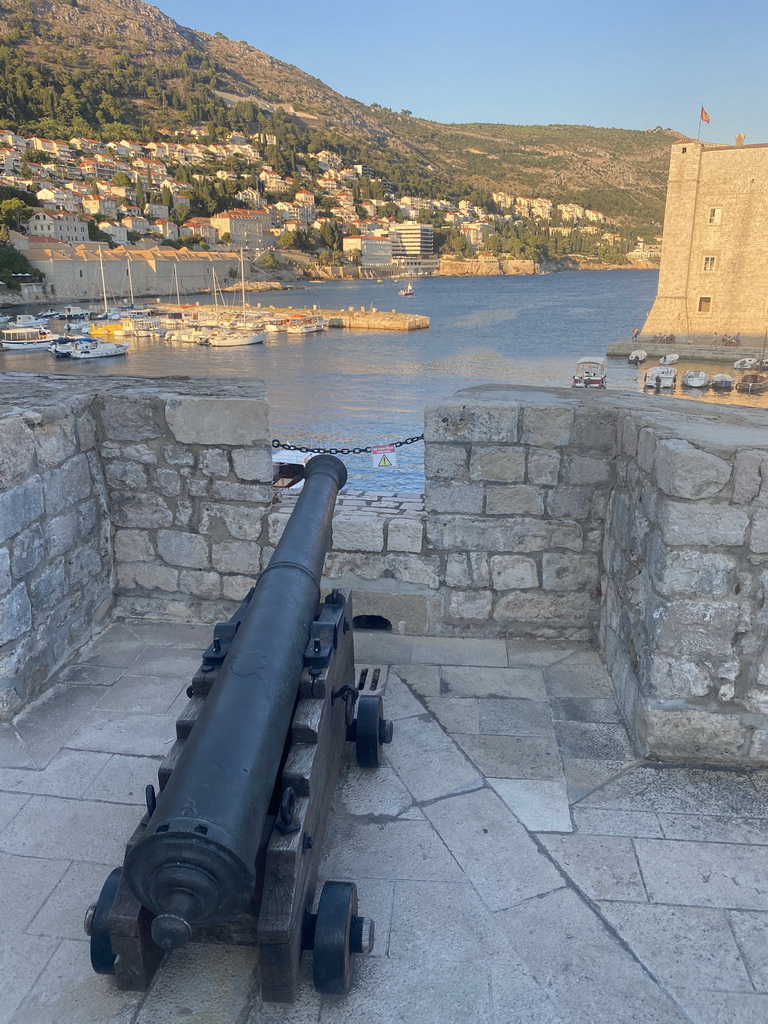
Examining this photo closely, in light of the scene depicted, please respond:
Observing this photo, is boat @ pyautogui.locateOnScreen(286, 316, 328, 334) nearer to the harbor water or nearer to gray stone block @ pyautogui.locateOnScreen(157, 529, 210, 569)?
the harbor water

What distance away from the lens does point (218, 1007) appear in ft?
6.10

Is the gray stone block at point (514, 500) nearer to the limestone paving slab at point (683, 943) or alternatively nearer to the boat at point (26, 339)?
the limestone paving slab at point (683, 943)

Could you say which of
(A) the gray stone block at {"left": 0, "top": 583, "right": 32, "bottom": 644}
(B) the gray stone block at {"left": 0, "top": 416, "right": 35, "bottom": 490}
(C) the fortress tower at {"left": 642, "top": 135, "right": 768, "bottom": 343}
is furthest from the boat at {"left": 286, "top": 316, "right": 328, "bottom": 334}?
(A) the gray stone block at {"left": 0, "top": 583, "right": 32, "bottom": 644}

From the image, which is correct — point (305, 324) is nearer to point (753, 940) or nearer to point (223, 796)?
point (753, 940)

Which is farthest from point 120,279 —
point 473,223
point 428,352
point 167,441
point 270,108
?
point 270,108

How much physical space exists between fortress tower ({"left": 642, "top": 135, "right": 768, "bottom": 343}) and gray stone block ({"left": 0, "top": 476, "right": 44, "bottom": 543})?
41.1 metres

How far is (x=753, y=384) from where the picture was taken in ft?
106

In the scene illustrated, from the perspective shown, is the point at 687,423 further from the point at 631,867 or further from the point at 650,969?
the point at 650,969

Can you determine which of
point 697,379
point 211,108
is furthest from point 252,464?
point 211,108

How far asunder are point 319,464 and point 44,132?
139 meters

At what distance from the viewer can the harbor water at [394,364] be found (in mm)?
27828

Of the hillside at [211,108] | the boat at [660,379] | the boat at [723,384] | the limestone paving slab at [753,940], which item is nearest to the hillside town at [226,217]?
the hillside at [211,108]

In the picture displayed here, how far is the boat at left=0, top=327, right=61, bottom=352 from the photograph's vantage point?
48812 millimetres

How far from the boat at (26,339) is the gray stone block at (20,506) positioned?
51.2 m
